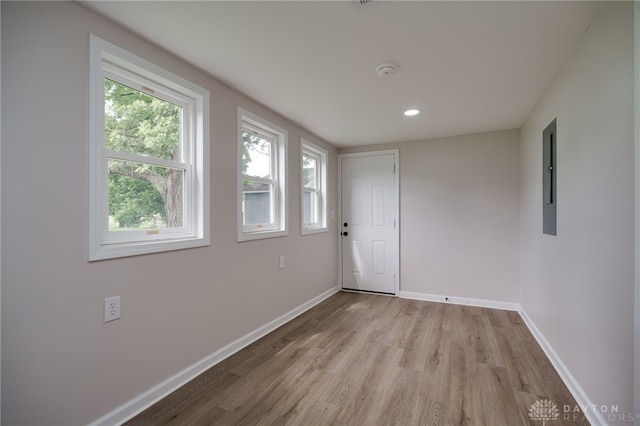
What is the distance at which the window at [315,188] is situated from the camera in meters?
4.12

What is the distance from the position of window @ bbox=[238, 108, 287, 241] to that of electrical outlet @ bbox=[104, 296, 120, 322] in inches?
42.2

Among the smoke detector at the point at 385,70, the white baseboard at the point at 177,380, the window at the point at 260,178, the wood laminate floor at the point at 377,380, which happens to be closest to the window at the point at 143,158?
the window at the point at 260,178

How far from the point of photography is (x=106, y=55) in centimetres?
171

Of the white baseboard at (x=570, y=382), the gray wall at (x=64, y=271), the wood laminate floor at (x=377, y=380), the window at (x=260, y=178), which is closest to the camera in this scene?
the gray wall at (x=64, y=271)

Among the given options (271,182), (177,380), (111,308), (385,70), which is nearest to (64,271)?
(111,308)

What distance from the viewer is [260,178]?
3.06 metres

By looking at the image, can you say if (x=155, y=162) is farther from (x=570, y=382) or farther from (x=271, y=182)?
(x=570, y=382)

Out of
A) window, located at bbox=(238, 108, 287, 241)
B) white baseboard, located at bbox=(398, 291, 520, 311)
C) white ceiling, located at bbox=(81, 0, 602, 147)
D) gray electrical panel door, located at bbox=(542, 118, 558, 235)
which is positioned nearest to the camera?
white ceiling, located at bbox=(81, 0, 602, 147)

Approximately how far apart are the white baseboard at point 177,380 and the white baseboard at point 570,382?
7.58ft

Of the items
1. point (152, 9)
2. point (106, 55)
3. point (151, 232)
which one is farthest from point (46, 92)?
point (151, 232)

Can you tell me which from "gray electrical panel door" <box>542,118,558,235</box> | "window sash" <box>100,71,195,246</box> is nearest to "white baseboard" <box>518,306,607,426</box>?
"gray electrical panel door" <box>542,118,558,235</box>

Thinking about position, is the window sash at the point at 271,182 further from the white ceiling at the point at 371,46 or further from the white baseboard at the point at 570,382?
the white baseboard at the point at 570,382

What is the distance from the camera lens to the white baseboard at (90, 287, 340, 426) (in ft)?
5.64

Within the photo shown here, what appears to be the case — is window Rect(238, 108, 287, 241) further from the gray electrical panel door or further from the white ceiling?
the gray electrical panel door
